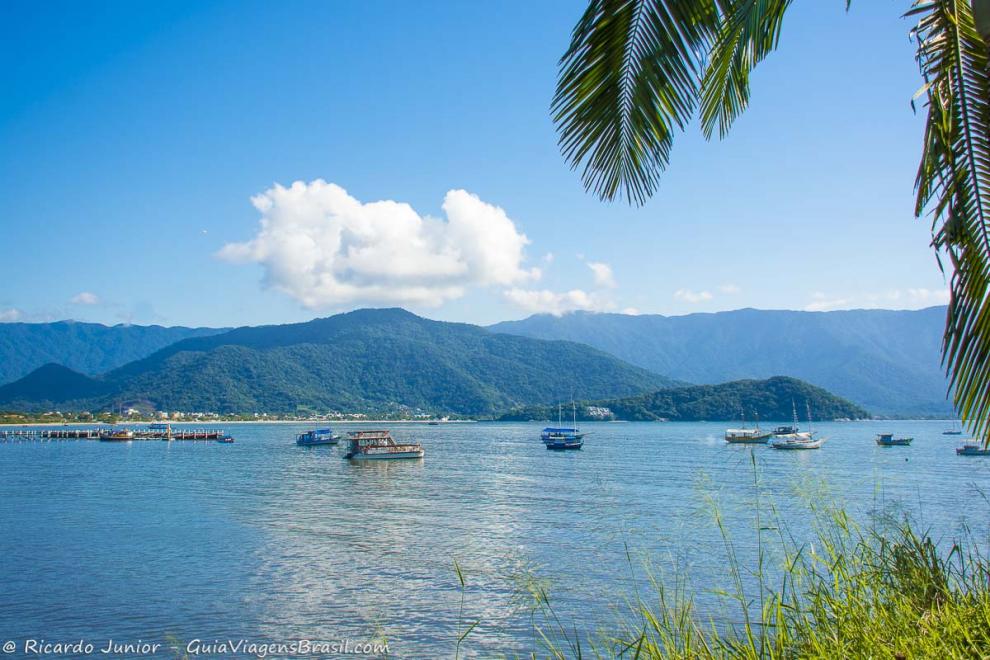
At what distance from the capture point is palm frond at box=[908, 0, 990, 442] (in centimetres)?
351

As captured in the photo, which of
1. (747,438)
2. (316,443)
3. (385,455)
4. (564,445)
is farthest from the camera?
(316,443)

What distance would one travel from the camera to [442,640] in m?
12.0

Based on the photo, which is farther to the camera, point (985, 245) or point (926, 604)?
point (926, 604)

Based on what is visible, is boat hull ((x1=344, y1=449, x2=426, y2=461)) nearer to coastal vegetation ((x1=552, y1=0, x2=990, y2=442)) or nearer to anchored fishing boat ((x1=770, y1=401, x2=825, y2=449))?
anchored fishing boat ((x1=770, y1=401, x2=825, y2=449))

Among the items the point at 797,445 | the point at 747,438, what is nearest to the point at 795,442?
the point at 797,445

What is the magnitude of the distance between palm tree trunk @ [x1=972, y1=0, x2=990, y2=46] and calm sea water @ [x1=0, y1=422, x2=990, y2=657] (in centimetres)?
284

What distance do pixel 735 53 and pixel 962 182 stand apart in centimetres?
189

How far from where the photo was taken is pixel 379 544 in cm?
1995

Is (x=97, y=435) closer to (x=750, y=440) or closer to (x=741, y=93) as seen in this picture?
(x=750, y=440)

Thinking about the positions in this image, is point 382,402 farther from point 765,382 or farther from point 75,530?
point 75,530

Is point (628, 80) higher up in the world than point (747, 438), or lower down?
higher up

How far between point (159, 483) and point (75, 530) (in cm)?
1671

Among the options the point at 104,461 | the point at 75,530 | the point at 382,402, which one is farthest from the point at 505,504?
the point at 382,402

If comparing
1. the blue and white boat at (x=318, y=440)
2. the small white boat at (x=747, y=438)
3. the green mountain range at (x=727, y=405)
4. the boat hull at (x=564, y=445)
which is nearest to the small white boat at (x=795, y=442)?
the small white boat at (x=747, y=438)
